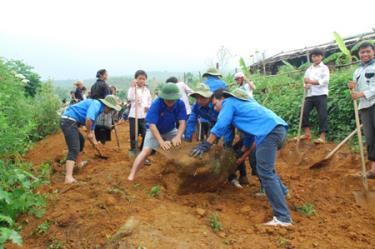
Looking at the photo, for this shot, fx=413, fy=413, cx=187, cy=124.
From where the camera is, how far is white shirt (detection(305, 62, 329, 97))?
715 centimetres

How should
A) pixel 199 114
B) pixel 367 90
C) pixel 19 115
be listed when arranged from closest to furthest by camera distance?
pixel 367 90
pixel 199 114
pixel 19 115

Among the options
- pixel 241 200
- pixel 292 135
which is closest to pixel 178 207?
pixel 241 200

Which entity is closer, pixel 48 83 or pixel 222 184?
pixel 222 184

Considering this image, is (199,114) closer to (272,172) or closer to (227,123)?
(227,123)

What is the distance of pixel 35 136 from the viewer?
11.4 metres

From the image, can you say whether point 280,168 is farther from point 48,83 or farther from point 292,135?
point 48,83

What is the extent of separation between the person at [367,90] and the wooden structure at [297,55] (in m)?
7.83

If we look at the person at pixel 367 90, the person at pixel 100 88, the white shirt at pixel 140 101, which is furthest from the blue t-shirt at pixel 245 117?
the person at pixel 100 88

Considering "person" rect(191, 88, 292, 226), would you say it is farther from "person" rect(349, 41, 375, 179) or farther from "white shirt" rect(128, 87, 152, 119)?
"white shirt" rect(128, 87, 152, 119)

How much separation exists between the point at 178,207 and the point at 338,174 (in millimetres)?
2905

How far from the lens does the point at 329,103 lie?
857cm

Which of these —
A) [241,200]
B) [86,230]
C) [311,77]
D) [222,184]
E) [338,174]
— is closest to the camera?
[86,230]

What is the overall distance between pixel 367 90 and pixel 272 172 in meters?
2.11

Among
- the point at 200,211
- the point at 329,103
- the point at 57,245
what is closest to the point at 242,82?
the point at 329,103
